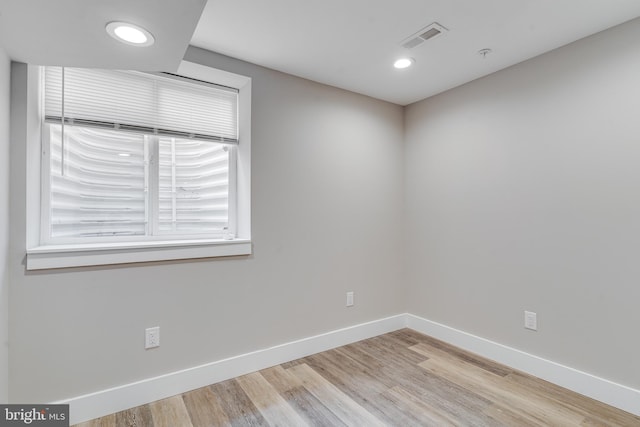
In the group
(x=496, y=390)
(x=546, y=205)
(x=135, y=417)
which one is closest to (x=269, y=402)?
(x=135, y=417)

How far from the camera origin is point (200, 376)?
7.23 ft

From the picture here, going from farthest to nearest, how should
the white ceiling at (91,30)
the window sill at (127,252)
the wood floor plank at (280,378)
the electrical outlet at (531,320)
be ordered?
the electrical outlet at (531,320) < the wood floor plank at (280,378) < the window sill at (127,252) < the white ceiling at (91,30)

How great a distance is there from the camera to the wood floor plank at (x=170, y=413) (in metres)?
1.82

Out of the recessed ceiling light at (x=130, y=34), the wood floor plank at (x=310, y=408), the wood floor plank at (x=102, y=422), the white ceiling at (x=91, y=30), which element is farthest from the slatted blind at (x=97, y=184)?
the wood floor plank at (x=310, y=408)

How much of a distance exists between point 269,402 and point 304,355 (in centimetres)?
68

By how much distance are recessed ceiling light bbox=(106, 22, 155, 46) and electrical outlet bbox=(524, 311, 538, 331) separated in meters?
3.02

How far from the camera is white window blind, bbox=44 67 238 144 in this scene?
1932mm

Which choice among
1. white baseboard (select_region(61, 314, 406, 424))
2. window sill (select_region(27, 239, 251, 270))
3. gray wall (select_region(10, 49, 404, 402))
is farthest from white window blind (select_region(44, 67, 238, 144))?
white baseboard (select_region(61, 314, 406, 424))

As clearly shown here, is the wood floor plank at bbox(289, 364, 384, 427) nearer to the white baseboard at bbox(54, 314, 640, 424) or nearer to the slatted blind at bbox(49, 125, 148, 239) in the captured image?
the white baseboard at bbox(54, 314, 640, 424)

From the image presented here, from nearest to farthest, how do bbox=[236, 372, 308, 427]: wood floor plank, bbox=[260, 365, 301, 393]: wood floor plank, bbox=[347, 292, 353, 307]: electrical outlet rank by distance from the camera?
bbox=[236, 372, 308, 427]: wood floor plank → bbox=[260, 365, 301, 393]: wood floor plank → bbox=[347, 292, 353, 307]: electrical outlet

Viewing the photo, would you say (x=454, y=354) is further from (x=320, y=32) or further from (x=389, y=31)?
(x=320, y=32)

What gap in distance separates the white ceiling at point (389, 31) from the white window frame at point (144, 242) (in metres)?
0.25

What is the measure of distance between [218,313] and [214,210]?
79 centimetres

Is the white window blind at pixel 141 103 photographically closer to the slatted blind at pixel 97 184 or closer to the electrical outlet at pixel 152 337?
the slatted blind at pixel 97 184
